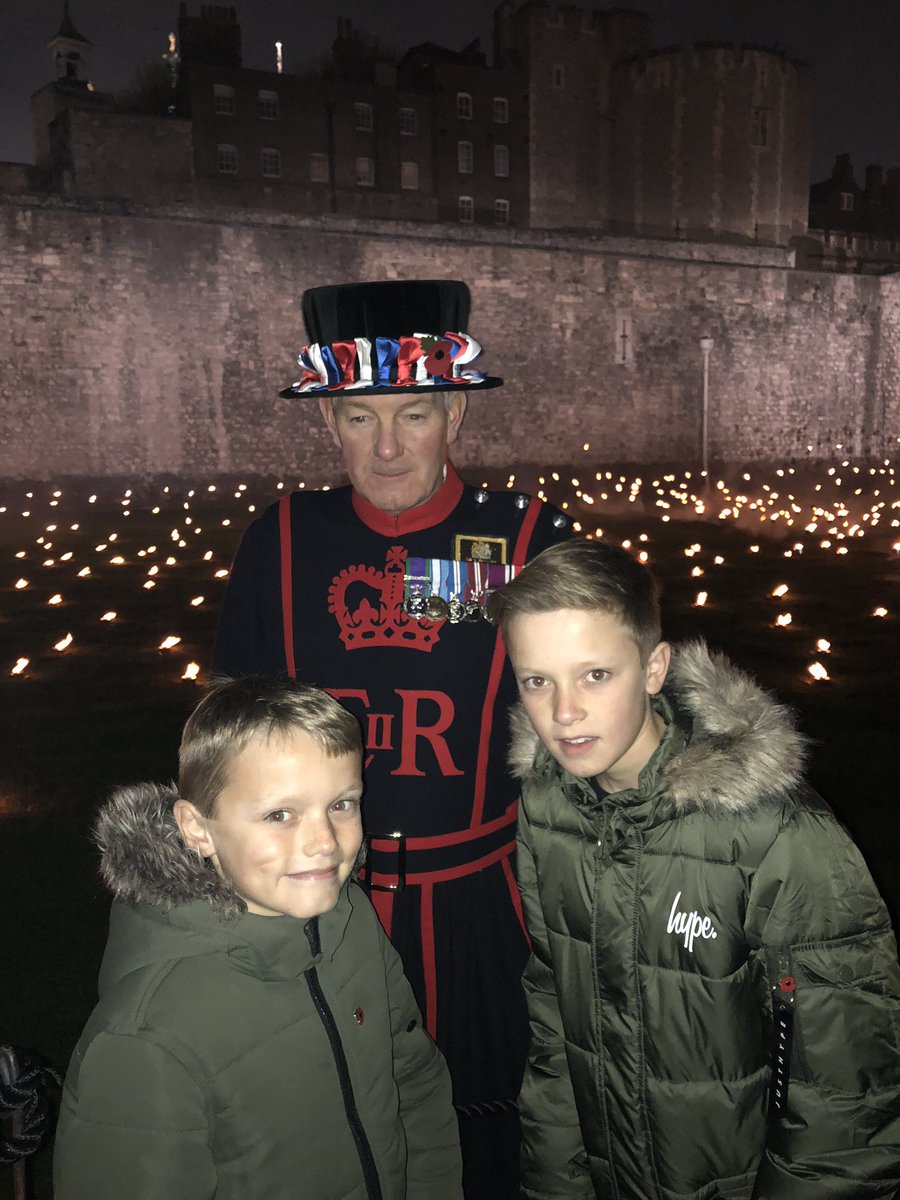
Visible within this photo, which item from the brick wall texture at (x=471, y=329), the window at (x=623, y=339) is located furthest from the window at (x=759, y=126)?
the window at (x=623, y=339)

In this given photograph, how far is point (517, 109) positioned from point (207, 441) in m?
23.2

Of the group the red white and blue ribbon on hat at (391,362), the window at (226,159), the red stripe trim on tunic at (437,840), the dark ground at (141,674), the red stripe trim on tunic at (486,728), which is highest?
the window at (226,159)

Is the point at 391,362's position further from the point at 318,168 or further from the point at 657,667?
the point at 318,168

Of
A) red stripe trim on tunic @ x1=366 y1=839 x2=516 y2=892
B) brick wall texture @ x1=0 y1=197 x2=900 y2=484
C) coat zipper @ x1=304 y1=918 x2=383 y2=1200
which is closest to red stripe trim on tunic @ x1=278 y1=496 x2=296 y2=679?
red stripe trim on tunic @ x1=366 y1=839 x2=516 y2=892

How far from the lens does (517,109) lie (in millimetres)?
35312

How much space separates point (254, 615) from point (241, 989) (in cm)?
112

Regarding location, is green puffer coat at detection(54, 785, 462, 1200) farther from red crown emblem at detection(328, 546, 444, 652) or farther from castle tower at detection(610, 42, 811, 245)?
castle tower at detection(610, 42, 811, 245)

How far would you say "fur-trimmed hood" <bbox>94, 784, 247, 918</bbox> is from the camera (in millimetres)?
1474

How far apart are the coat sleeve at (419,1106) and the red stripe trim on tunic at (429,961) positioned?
1.13ft

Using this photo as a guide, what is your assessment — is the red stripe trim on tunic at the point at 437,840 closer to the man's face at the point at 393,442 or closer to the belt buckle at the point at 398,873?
the belt buckle at the point at 398,873

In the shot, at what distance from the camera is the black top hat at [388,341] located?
2160 millimetres

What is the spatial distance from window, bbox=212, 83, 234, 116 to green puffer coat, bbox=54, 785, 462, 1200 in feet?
115

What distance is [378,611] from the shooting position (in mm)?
2295

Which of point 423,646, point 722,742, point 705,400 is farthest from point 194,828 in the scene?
point 705,400
